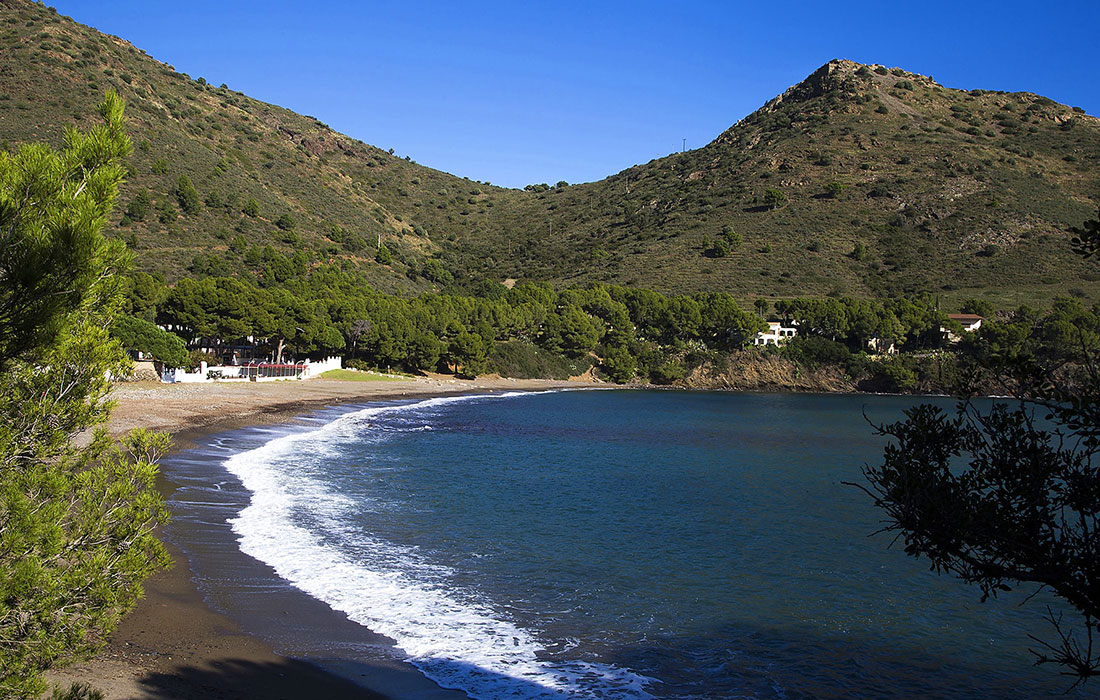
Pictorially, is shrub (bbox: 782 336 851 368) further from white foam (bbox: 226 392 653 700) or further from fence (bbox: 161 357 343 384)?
white foam (bbox: 226 392 653 700)

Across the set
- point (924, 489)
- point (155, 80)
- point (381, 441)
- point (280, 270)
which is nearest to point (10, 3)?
point (155, 80)

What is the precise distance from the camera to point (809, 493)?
84.7 feet

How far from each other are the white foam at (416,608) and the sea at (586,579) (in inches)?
1.8

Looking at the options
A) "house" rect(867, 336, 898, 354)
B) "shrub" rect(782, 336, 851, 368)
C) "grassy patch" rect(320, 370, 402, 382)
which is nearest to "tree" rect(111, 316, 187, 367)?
"grassy patch" rect(320, 370, 402, 382)

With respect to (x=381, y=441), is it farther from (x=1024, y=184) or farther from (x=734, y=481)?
(x=1024, y=184)

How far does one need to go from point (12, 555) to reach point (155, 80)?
421 feet

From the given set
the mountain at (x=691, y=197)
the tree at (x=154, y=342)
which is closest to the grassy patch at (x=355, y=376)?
the tree at (x=154, y=342)

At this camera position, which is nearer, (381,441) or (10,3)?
(381,441)

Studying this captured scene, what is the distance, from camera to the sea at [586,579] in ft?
34.5

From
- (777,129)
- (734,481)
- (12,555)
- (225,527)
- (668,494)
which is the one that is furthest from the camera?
(777,129)

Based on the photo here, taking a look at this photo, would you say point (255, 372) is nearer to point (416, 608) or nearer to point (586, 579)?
point (586, 579)

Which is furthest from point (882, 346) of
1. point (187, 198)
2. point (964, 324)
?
point (187, 198)

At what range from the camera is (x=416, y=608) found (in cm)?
1252

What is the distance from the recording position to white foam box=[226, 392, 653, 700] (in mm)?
9805
